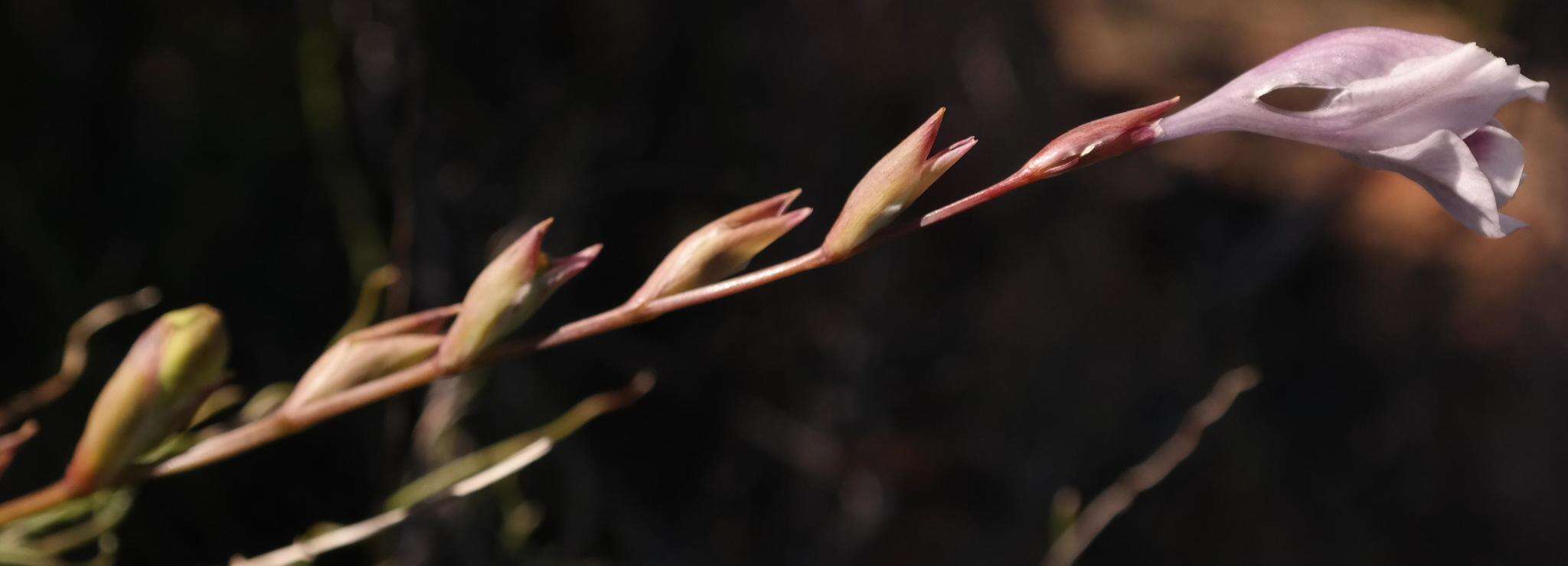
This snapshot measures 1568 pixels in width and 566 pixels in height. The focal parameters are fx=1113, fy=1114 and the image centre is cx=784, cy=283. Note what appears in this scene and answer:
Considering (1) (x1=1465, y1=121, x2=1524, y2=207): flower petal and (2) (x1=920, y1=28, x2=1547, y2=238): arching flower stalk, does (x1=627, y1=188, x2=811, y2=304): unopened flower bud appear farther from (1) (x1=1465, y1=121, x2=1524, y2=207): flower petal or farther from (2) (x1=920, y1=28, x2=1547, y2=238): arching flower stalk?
(1) (x1=1465, y1=121, x2=1524, y2=207): flower petal

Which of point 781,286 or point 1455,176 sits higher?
point 1455,176

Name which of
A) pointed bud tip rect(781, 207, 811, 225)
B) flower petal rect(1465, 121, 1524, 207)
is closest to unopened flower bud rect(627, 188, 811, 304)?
pointed bud tip rect(781, 207, 811, 225)

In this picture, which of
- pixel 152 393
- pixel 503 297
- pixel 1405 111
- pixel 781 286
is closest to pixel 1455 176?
pixel 1405 111

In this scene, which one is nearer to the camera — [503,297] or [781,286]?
[503,297]

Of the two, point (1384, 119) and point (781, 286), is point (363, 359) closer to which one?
point (1384, 119)

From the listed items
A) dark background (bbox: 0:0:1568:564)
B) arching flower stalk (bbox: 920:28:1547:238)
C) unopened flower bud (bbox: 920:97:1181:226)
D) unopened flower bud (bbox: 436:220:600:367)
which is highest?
unopened flower bud (bbox: 436:220:600:367)

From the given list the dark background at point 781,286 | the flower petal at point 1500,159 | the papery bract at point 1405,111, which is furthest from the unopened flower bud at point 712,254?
the dark background at point 781,286
